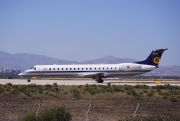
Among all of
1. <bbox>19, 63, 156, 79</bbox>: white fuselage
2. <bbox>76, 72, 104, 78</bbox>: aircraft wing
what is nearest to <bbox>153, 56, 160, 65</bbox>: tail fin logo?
<bbox>19, 63, 156, 79</bbox>: white fuselage

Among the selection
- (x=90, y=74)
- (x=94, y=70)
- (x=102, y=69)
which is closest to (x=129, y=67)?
(x=102, y=69)

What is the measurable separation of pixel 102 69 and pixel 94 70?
127cm

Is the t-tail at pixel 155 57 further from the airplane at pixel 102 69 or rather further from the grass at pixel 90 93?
the grass at pixel 90 93

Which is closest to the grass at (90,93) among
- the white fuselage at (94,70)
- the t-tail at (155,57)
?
the white fuselage at (94,70)

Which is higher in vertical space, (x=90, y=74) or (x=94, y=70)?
(x=94, y=70)

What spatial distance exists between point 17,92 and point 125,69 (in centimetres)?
2349

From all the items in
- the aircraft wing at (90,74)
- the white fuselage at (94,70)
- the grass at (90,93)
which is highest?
the white fuselage at (94,70)

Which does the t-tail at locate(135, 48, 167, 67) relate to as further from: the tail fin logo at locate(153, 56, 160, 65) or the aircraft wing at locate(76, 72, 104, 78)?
the aircraft wing at locate(76, 72, 104, 78)

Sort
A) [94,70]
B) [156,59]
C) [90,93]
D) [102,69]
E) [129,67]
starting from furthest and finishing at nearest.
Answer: [94,70] < [156,59] < [102,69] < [129,67] < [90,93]

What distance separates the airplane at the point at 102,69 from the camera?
55.1m

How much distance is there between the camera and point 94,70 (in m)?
56.3

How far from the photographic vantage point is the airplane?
5506 centimetres

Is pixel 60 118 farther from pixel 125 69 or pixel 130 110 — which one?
pixel 125 69

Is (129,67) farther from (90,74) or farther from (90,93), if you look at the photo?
(90,93)
